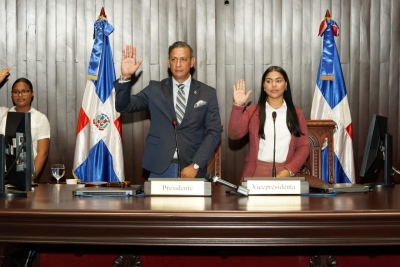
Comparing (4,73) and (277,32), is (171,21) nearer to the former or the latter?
(277,32)

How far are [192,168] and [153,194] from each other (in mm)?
1213

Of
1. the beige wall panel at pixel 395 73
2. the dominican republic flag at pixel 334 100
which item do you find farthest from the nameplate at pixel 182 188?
the beige wall panel at pixel 395 73

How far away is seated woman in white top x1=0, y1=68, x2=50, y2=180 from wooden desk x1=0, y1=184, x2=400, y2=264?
2.91 m

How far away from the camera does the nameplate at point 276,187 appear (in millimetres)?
2383

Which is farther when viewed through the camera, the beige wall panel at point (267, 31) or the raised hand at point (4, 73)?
the beige wall panel at point (267, 31)

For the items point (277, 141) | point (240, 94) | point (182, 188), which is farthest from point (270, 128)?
point (182, 188)

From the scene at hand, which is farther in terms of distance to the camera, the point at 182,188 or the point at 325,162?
the point at 325,162

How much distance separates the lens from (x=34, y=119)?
4762 millimetres

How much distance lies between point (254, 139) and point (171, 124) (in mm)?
609

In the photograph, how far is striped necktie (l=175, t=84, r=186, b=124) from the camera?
12.6ft

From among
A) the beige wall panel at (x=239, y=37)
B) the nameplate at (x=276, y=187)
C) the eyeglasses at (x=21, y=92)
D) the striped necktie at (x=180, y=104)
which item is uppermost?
the beige wall panel at (x=239, y=37)

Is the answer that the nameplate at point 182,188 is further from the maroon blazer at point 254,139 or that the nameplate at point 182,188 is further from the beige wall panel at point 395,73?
the beige wall panel at point 395,73

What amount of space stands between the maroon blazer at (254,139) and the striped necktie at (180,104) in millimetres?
406

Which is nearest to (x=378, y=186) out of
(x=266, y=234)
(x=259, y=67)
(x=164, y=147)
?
(x=266, y=234)
